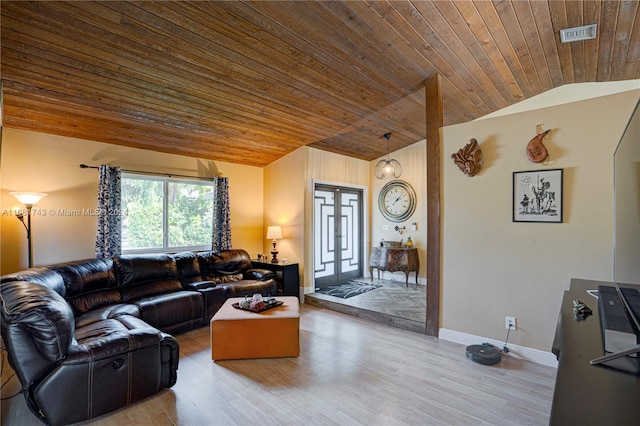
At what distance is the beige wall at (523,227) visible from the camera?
8.90ft

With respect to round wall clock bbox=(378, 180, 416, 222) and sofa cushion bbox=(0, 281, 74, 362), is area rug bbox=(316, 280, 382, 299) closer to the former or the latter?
round wall clock bbox=(378, 180, 416, 222)

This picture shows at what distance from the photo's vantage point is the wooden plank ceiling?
2512 mm

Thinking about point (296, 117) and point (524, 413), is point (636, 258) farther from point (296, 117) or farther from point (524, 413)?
point (296, 117)

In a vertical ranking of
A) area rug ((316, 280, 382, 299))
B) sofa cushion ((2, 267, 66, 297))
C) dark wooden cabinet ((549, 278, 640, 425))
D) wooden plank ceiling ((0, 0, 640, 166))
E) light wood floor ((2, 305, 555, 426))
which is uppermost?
wooden plank ceiling ((0, 0, 640, 166))

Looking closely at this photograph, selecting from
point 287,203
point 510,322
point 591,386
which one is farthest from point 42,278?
point 510,322

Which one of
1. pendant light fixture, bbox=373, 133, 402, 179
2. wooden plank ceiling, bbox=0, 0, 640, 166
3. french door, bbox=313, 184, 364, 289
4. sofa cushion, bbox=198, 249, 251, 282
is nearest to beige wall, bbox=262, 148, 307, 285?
french door, bbox=313, 184, 364, 289

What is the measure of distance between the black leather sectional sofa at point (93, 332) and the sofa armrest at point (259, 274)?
87 cm

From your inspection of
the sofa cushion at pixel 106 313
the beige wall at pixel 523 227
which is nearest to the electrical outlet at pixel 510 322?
the beige wall at pixel 523 227

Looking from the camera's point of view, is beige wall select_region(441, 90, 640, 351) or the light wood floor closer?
the light wood floor

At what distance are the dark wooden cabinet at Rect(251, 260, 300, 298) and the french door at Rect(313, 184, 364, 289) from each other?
0.56m

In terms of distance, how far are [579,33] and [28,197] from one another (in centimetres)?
591

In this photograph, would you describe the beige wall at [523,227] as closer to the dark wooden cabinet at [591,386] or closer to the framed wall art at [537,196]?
the framed wall art at [537,196]

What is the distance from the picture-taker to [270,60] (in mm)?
3148

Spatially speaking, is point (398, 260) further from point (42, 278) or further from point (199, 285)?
point (42, 278)
